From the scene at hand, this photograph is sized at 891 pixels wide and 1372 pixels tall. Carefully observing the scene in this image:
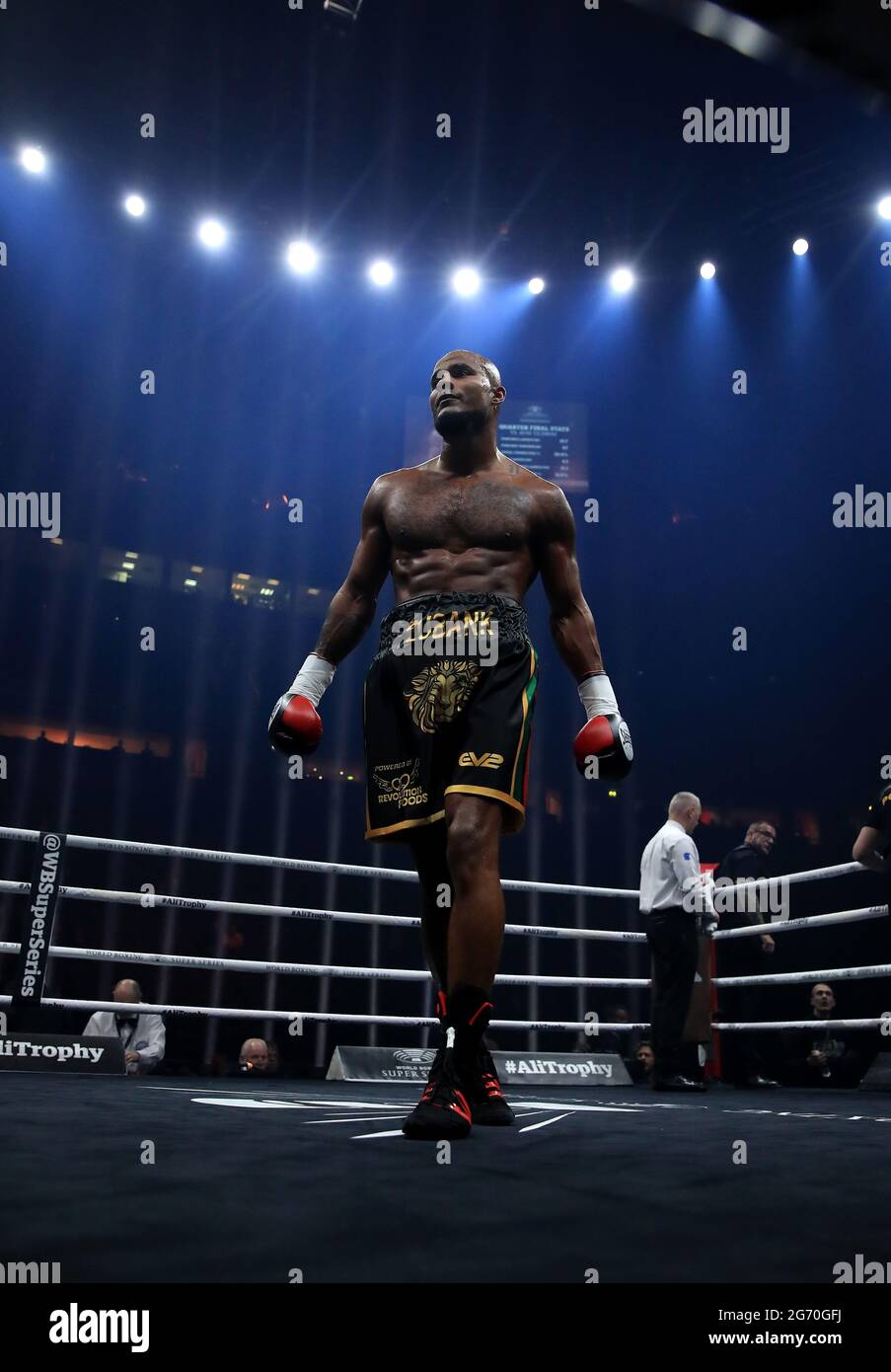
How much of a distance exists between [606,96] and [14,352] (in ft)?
18.4

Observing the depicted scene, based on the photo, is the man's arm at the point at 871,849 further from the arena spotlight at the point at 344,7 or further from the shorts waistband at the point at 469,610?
the arena spotlight at the point at 344,7

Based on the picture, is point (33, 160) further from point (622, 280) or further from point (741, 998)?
point (741, 998)

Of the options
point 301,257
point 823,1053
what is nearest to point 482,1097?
point 823,1053

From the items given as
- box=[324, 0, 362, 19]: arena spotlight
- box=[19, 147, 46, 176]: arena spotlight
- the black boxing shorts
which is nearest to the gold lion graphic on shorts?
the black boxing shorts

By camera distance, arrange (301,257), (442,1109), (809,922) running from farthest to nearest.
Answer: (301,257) → (809,922) → (442,1109)

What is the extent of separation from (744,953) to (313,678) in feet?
11.4

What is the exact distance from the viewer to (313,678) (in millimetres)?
2451

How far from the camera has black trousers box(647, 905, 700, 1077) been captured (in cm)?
426

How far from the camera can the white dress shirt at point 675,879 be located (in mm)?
4273

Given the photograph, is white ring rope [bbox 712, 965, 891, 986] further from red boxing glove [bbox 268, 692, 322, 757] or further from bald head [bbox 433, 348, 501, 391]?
bald head [bbox 433, 348, 501, 391]

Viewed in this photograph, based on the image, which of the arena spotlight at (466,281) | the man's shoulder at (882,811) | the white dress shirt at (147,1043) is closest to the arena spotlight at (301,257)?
the arena spotlight at (466,281)

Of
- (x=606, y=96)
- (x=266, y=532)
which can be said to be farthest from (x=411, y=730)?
(x=266, y=532)

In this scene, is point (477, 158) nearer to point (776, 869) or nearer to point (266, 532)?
point (266, 532)

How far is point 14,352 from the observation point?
33.0 ft
